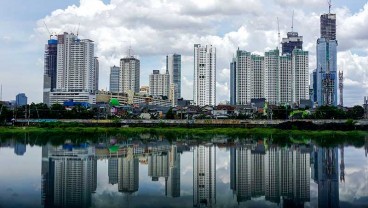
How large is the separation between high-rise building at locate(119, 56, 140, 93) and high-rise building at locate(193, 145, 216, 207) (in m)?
160

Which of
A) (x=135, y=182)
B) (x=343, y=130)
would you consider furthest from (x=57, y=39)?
(x=135, y=182)

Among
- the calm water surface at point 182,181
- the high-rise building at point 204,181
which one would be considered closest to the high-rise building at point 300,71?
the calm water surface at point 182,181

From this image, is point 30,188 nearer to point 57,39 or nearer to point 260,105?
point 260,105

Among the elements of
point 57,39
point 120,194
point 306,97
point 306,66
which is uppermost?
point 57,39

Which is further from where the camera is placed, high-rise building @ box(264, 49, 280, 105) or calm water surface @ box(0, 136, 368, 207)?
high-rise building @ box(264, 49, 280, 105)

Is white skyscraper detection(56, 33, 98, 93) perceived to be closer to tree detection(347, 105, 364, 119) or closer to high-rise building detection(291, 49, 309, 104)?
high-rise building detection(291, 49, 309, 104)

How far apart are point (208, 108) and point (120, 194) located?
11381cm

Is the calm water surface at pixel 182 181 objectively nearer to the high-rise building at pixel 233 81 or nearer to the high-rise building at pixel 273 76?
the high-rise building at pixel 273 76

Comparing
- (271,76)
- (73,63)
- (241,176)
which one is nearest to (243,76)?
(271,76)

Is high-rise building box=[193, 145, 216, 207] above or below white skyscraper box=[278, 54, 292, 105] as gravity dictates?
below

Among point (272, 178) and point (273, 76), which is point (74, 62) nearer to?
point (273, 76)

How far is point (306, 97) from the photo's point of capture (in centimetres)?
14762

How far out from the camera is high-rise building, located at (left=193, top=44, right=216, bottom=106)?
504 ft

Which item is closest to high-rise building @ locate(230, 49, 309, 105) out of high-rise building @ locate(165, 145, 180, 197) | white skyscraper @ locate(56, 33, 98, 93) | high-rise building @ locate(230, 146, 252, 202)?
white skyscraper @ locate(56, 33, 98, 93)
